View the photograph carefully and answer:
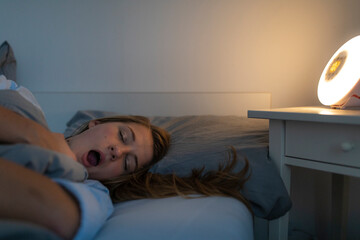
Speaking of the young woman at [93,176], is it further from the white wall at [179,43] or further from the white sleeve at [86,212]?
the white wall at [179,43]

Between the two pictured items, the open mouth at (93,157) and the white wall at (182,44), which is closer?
the open mouth at (93,157)

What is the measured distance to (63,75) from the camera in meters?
1.70

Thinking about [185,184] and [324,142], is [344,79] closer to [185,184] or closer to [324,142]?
[324,142]

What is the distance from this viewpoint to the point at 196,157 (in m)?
0.88

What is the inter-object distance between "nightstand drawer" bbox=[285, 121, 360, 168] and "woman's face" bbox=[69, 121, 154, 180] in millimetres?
434

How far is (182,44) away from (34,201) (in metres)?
1.24

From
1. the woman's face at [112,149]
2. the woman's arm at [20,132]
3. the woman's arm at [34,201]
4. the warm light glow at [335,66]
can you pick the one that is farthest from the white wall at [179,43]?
the woman's arm at [34,201]

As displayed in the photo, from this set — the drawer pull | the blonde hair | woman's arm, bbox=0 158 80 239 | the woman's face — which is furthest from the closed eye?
the drawer pull

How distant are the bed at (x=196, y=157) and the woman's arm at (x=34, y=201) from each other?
50mm

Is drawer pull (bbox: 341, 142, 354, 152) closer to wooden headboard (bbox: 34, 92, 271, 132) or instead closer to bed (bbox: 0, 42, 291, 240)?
bed (bbox: 0, 42, 291, 240)

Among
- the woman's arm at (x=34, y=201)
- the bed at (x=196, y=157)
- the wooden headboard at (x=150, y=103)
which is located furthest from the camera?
the wooden headboard at (x=150, y=103)

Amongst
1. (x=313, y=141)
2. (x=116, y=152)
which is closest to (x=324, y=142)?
(x=313, y=141)

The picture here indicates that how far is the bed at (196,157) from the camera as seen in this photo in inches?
22.6

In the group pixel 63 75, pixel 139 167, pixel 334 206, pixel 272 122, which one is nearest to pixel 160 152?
pixel 139 167
